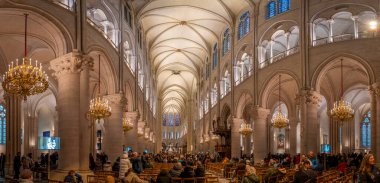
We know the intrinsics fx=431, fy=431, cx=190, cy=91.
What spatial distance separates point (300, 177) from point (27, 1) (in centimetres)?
1158

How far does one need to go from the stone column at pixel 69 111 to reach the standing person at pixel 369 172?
12.0 meters

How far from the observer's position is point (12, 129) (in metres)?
22.4

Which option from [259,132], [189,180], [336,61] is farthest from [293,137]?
[189,180]

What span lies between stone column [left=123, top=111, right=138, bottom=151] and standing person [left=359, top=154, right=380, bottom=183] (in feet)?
83.3

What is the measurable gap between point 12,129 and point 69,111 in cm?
699

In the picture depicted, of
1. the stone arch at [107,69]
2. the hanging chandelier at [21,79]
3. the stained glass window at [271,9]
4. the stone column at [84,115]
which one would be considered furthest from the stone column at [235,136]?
the hanging chandelier at [21,79]

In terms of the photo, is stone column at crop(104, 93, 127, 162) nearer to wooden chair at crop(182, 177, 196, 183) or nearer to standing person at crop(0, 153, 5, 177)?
standing person at crop(0, 153, 5, 177)

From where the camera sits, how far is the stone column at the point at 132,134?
3231 cm

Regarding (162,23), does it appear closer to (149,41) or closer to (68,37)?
(149,41)

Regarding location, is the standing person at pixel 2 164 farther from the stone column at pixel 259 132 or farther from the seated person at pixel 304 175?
the seated person at pixel 304 175

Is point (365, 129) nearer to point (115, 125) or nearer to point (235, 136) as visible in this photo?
point (235, 136)

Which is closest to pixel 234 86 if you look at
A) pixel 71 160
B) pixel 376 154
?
pixel 376 154

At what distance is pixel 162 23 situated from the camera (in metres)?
44.0

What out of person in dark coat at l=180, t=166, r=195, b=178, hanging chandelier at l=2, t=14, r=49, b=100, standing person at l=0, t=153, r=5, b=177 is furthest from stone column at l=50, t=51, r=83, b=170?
standing person at l=0, t=153, r=5, b=177
